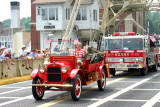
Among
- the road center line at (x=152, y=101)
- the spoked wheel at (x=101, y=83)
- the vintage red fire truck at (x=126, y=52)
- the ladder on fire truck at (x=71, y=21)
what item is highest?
the ladder on fire truck at (x=71, y=21)

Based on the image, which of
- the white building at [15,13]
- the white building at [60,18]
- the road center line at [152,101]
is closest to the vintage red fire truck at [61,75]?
the road center line at [152,101]

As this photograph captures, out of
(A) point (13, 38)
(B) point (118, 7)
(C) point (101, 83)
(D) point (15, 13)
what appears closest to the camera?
(C) point (101, 83)

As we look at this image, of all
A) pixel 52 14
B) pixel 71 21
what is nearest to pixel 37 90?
pixel 71 21

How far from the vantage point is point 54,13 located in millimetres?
50031

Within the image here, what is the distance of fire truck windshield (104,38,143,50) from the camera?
72.2 feet

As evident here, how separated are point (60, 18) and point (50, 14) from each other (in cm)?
146

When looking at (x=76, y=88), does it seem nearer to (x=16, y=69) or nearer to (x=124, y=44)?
(x=124, y=44)

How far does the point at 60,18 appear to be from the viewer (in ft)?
164

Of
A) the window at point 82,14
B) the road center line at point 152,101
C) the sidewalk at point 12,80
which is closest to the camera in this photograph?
the road center line at point 152,101

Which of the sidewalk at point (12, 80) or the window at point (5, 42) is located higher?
the window at point (5, 42)

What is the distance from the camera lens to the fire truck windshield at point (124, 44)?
72.2 ft

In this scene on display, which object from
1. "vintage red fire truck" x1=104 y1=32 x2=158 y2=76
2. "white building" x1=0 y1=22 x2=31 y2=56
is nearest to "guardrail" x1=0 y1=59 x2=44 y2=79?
"vintage red fire truck" x1=104 y1=32 x2=158 y2=76

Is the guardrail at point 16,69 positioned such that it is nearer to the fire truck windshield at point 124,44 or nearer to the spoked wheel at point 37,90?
the fire truck windshield at point 124,44

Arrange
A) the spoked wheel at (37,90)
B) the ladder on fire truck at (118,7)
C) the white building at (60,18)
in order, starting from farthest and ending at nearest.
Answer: the white building at (60,18)
the ladder on fire truck at (118,7)
the spoked wheel at (37,90)
